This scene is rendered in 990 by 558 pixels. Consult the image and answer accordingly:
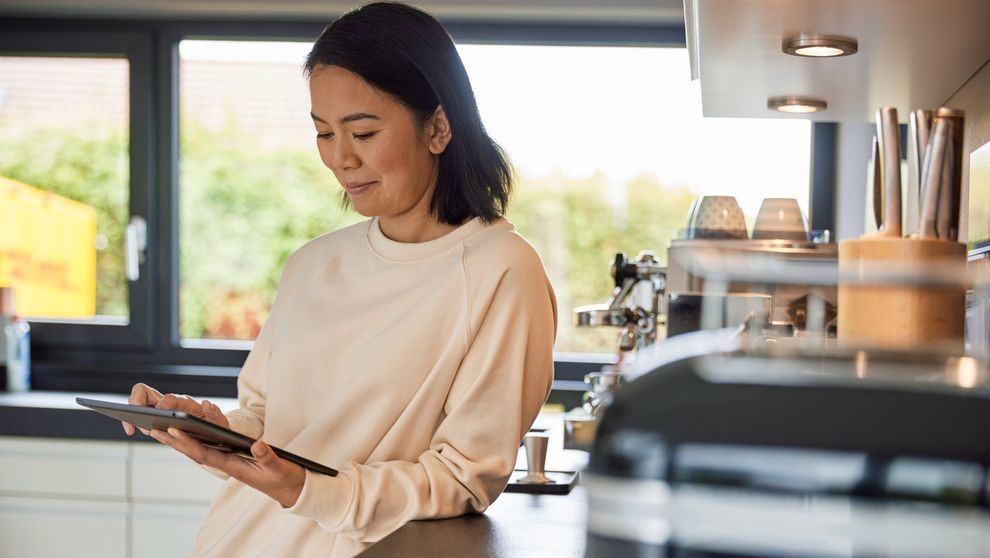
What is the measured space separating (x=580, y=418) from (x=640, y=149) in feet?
5.98

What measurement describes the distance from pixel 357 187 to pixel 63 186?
2.70 m

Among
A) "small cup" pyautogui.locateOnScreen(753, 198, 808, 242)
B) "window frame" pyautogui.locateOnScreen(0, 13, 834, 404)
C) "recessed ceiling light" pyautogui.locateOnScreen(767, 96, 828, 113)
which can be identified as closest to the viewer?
"small cup" pyautogui.locateOnScreen(753, 198, 808, 242)

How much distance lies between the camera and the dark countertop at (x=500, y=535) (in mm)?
1131

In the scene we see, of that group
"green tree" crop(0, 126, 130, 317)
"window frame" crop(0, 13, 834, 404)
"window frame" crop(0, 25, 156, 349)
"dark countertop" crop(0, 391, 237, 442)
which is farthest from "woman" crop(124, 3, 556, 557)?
"green tree" crop(0, 126, 130, 317)

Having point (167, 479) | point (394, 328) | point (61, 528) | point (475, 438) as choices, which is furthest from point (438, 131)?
point (61, 528)

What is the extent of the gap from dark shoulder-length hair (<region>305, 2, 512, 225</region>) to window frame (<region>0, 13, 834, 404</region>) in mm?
2186

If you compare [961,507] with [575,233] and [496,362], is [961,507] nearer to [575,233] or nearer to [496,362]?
[496,362]

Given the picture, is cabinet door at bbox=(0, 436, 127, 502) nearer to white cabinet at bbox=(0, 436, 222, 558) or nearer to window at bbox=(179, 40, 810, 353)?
white cabinet at bbox=(0, 436, 222, 558)

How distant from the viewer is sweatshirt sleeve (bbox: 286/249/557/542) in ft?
4.10

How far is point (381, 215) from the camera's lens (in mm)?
1483

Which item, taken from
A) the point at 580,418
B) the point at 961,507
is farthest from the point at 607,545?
the point at 580,418

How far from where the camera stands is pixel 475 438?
130cm

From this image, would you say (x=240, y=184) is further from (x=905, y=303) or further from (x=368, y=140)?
(x=905, y=303)

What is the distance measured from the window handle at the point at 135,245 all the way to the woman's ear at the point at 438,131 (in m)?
2.51
